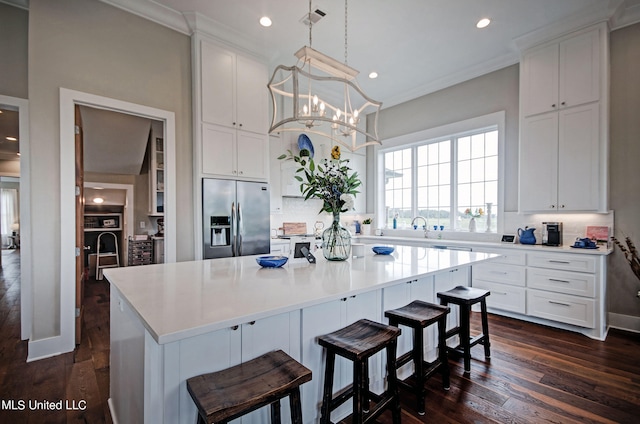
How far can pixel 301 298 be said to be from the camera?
1.24 m

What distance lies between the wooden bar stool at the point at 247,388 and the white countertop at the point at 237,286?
23 cm

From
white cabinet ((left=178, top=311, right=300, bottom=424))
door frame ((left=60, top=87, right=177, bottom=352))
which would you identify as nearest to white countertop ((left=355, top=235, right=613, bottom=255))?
white cabinet ((left=178, top=311, right=300, bottom=424))

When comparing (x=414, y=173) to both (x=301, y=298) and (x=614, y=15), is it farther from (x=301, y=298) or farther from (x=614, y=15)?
(x=301, y=298)

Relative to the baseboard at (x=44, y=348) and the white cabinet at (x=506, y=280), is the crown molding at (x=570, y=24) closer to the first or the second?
the white cabinet at (x=506, y=280)

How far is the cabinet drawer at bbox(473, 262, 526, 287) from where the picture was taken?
352 cm

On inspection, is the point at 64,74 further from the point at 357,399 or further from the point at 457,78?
the point at 457,78

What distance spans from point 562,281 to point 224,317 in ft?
12.1

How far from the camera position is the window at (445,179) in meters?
4.35

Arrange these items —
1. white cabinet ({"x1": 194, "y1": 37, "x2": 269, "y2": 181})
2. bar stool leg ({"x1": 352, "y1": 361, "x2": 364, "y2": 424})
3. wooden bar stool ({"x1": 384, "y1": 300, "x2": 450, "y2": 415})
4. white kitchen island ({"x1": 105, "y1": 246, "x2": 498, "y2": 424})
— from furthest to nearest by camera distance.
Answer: white cabinet ({"x1": 194, "y1": 37, "x2": 269, "y2": 181})
wooden bar stool ({"x1": 384, "y1": 300, "x2": 450, "y2": 415})
bar stool leg ({"x1": 352, "y1": 361, "x2": 364, "y2": 424})
white kitchen island ({"x1": 105, "y1": 246, "x2": 498, "y2": 424})

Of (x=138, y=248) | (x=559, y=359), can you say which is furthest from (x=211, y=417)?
(x=138, y=248)

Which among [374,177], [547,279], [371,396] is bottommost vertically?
[371,396]

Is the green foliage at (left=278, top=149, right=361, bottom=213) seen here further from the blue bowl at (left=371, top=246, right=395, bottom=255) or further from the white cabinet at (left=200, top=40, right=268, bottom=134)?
the white cabinet at (left=200, top=40, right=268, bottom=134)

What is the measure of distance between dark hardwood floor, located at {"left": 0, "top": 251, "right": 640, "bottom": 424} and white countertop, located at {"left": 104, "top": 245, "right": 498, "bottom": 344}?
0.56m

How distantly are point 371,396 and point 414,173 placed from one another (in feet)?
13.8
